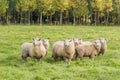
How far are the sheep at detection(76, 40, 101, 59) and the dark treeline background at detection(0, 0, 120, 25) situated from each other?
189 ft

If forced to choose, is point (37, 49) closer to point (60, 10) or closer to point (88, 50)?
point (88, 50)

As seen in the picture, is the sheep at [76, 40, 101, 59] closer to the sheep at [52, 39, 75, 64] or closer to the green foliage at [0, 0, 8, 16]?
the sheep at [52, 39, 75, 64]

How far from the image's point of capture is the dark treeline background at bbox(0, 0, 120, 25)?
258ft

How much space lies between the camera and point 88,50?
762 inches

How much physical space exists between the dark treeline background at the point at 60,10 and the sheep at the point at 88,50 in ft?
189

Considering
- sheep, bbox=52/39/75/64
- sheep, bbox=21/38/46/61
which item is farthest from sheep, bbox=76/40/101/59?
sheep, bbox=21/38/46/61

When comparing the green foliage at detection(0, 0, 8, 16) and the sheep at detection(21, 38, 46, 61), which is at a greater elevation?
the green foliage at detection(0, 0, 8, 16)

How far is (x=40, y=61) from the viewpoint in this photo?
17.5 metres

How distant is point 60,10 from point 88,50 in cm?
6148

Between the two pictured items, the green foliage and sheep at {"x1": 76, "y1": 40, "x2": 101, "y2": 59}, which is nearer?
sheep at {"x1": 76, "y1": 40, "x2": 101, "y2": 59}

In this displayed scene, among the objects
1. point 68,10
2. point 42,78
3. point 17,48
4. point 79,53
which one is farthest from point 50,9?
point 42,78

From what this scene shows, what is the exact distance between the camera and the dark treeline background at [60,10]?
7850 cm

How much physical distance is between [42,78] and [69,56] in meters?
4.60

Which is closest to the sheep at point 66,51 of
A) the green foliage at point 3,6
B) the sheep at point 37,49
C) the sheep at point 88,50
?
the sheep at point 88,50
